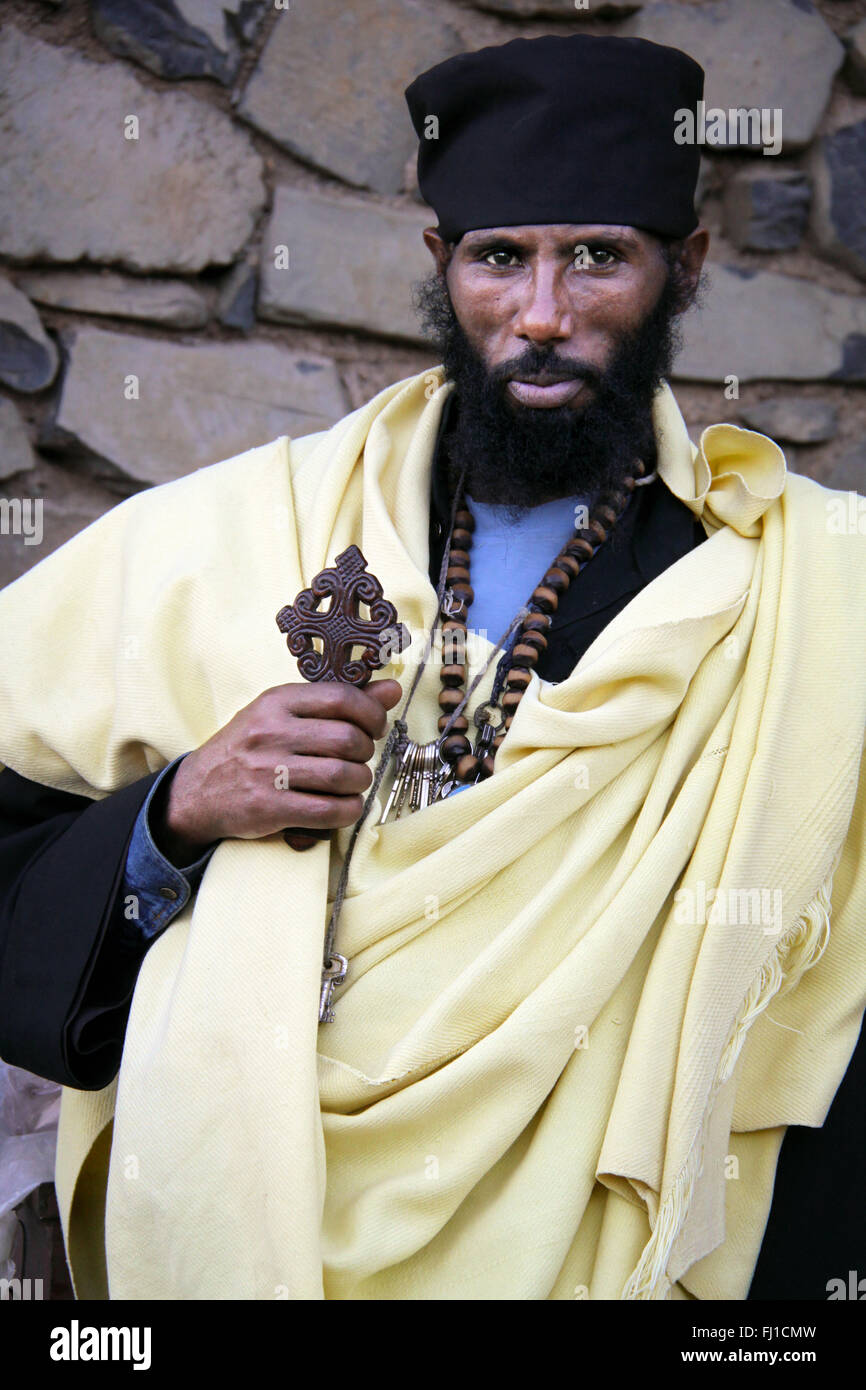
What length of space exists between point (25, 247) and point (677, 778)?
186 centimetres

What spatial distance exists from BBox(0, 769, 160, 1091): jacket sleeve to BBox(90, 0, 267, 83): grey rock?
5.65 feet

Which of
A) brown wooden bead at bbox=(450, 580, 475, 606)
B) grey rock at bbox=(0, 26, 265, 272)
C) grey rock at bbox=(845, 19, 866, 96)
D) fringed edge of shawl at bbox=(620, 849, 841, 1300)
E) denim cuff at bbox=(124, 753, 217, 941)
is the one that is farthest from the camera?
grey rock at bbox=(845, 19, 866, 96)

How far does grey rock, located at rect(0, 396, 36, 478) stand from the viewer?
9.75 feet

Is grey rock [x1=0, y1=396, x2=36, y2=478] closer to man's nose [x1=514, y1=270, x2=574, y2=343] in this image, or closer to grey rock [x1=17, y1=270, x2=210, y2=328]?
grey rock [x1=17, y1=270, x2=210, y2=328]

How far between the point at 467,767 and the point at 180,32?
1.86 metres

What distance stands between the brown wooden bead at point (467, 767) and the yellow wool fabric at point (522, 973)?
81mm

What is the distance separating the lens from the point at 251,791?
1812 millimetres

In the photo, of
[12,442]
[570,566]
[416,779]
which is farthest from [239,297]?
[416,779]

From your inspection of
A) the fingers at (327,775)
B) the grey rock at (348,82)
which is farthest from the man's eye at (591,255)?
the grey rock at (348,82)

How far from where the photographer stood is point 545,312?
2.10 metres

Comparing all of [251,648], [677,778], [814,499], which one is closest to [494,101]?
[814,499]

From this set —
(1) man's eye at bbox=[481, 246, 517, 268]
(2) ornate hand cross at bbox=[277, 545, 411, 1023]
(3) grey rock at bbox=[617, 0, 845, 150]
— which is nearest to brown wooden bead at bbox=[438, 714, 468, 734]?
(2) ornate hand cross at bbox=[277, 545, 411, 1023]

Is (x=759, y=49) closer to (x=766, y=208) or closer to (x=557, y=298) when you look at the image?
(x=766, y=208)

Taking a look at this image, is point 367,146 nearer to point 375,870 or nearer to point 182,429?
point 182,429
